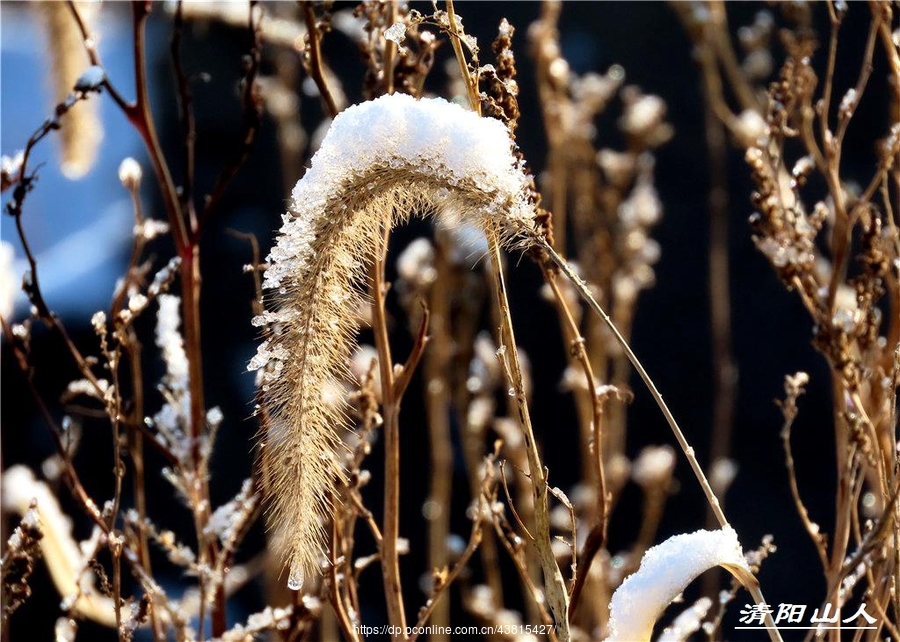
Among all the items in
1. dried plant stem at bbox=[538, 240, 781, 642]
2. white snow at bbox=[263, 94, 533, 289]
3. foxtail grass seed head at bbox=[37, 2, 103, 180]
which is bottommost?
dried plant stem at bbox=[538, 240, 781, 642]

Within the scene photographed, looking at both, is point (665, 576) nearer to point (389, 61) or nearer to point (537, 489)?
point (537, 489)

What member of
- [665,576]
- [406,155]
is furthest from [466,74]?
[665,576]

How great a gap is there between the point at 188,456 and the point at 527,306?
1.55 metres

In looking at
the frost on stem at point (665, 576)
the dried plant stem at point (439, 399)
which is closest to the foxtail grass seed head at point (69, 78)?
the dried plant stem at point (439, 399)

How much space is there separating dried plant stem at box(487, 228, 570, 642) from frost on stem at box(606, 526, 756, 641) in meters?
0.04

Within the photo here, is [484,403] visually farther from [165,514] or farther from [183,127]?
[165,514]

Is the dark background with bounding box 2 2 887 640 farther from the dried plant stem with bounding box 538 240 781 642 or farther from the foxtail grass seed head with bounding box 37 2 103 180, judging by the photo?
the dried plant stem with bounding box 538 240 781 642

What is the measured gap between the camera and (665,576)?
0.57 m

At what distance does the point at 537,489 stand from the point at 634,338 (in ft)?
6.37

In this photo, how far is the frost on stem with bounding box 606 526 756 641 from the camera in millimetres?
561

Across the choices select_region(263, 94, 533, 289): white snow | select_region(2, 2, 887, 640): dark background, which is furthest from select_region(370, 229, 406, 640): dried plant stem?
select_region(2, 2, 887, 640): dark background

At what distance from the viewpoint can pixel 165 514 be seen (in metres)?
2.41

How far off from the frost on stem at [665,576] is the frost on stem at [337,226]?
0.21 meters

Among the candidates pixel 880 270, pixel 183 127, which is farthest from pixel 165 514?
pixel 880 270
